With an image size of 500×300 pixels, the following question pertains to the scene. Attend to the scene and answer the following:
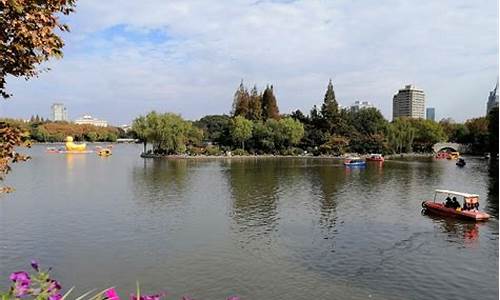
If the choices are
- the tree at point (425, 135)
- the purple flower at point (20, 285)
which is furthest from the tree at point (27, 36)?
the tree at point (425, 135)

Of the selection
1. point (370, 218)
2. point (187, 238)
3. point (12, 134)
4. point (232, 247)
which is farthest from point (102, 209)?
point (12, 134)

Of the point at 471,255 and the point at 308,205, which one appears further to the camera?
the point at 308,205

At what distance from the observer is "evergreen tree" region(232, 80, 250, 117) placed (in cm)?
7788

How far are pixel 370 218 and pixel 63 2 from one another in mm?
17600

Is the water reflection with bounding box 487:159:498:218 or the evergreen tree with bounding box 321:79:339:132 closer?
the water reflection with bounding box 487:159:498:218

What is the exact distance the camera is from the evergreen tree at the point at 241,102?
7788 cm

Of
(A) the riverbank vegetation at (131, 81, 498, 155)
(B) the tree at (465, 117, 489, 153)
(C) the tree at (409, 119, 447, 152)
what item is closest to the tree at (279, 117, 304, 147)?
(A) the riverbank vegetation at (131, 81, 498, 155)

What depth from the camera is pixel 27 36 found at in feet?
13.2

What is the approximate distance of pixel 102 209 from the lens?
71.3ft

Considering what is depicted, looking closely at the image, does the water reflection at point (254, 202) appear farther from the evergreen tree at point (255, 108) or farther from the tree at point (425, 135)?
the tree at point (425, 135)

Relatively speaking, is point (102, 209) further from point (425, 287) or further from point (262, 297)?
point (425, 287)

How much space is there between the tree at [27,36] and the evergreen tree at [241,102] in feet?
237

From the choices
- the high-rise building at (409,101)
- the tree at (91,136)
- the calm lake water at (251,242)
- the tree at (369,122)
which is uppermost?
A: the high-rise building at (409,101)

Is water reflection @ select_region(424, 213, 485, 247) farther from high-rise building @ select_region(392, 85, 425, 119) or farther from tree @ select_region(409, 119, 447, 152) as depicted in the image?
high-rise building @ select_region(392, 85, 425, 119)
